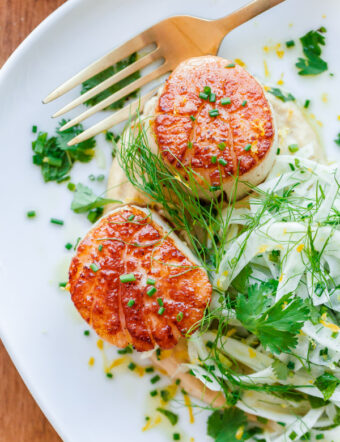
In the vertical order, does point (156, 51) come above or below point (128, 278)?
above

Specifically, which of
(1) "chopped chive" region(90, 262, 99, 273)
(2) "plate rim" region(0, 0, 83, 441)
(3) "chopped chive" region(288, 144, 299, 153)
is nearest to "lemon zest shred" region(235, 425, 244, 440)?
(2) "plate rim" region(0, 0, 83, 441)

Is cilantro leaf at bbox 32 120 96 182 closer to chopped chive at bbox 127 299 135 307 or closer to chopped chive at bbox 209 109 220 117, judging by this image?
chopped chive at bbox 209 109 220 117

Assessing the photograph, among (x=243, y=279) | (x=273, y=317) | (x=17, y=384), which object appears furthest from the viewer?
(x=17, y=384)

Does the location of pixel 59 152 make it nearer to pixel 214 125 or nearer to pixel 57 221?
pixel 57 221

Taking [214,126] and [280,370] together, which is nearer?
[214,126]

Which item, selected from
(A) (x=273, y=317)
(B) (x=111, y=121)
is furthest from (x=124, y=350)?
(B) (x=111, y=121)

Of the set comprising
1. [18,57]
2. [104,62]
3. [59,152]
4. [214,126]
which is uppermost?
[18,57]
